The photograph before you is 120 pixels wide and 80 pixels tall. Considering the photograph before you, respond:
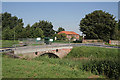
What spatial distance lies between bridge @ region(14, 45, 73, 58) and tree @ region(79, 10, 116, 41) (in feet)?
57.8

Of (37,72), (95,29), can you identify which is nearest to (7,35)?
(95,29)

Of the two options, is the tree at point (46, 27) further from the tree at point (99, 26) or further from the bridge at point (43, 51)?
the bridge at point (43, 51)

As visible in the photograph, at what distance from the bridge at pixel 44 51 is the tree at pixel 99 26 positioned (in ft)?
57.8

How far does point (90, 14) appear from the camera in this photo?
162 ft

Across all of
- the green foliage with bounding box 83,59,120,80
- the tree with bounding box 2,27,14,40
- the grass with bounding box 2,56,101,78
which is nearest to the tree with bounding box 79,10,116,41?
the tree with bounding box 2,27,14,40

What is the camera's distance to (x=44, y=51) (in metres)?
24.3

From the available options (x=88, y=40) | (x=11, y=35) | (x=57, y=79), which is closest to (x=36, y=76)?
(x=57, y=79)

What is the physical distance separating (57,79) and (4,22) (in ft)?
183

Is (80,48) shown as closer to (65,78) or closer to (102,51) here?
(102,51)

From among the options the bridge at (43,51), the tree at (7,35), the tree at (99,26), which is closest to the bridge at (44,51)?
the bridge at (43,51)

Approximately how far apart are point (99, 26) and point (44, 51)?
28028 mm

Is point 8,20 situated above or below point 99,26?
above

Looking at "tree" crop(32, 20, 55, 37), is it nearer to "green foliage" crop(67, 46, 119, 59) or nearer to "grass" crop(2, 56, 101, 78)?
"green foliage" crop(67, 46, 119, 59)

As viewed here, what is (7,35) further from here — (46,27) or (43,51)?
(46,27)
